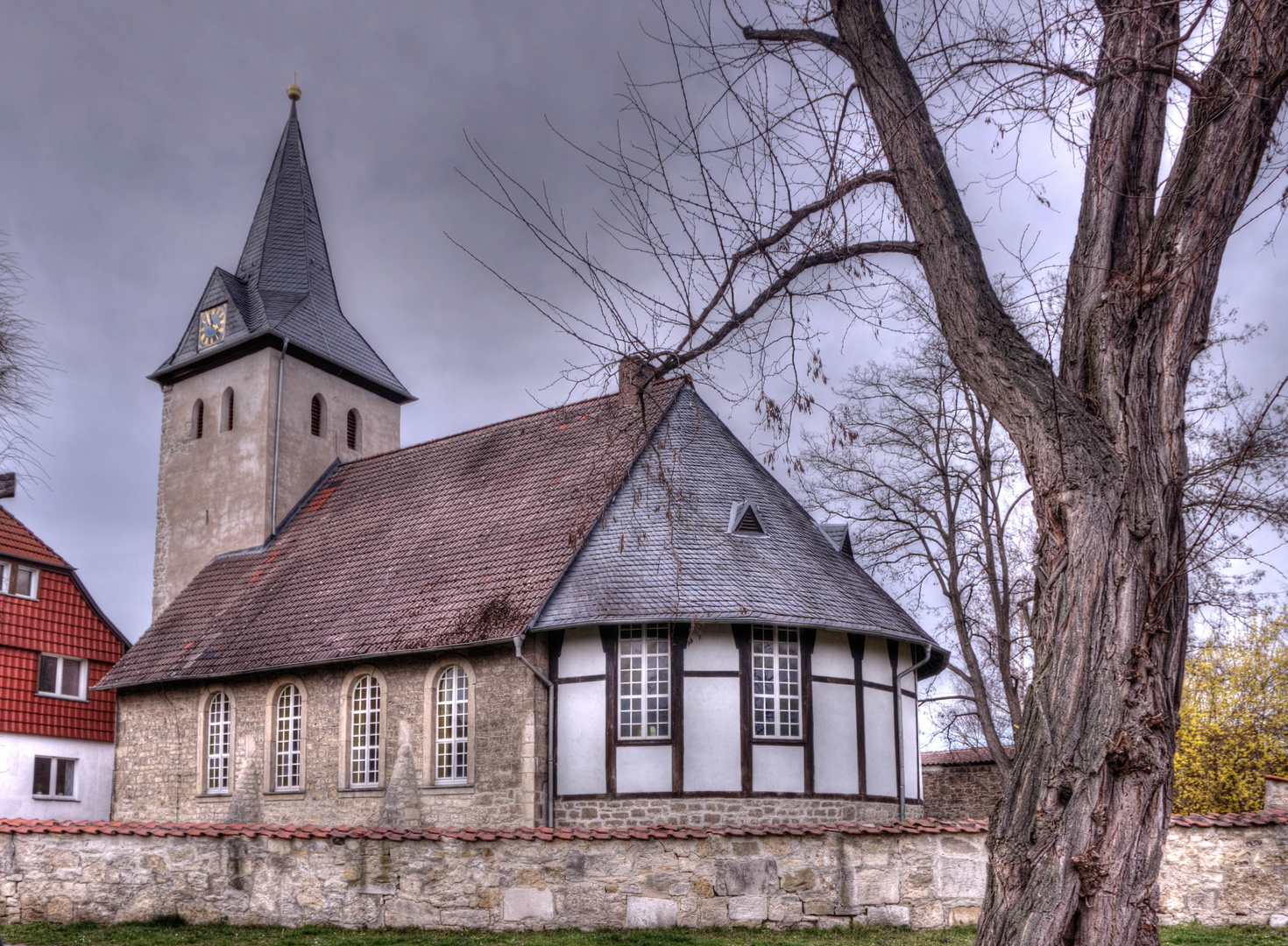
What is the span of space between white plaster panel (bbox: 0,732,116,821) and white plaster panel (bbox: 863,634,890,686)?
1462cm

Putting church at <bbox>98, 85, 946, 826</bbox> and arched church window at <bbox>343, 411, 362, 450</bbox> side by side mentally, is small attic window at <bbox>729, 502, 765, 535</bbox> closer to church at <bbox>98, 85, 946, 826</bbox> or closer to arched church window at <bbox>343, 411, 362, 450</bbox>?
church at <bbox>98, 85, 946, 826</bbox>

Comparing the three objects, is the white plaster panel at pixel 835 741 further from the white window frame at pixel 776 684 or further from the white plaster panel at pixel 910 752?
the white plaster panel at pixel 910 752

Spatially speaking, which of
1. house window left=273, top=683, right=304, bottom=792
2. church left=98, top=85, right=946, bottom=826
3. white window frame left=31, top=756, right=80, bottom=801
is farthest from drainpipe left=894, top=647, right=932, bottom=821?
white window frame left=31, top=756, right=80, bottom=801

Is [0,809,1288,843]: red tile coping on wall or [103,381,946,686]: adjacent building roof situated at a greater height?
[103,381,946,686]: adjacent building roof

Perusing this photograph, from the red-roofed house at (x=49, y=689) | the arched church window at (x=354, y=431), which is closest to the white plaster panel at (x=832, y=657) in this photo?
the arched church window at (x=354, y=431)

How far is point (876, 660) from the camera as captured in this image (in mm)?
17297

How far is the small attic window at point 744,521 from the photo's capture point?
17672mm

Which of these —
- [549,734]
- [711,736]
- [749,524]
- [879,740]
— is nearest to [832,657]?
[879,740]

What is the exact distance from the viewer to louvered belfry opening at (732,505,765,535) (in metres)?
17.8

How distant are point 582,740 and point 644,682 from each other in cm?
112

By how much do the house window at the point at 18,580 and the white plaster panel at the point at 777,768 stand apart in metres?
16.6

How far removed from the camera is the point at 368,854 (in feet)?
34.9

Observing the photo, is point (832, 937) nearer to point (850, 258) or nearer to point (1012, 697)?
point (850, 258)

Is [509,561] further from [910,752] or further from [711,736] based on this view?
[910,752]
